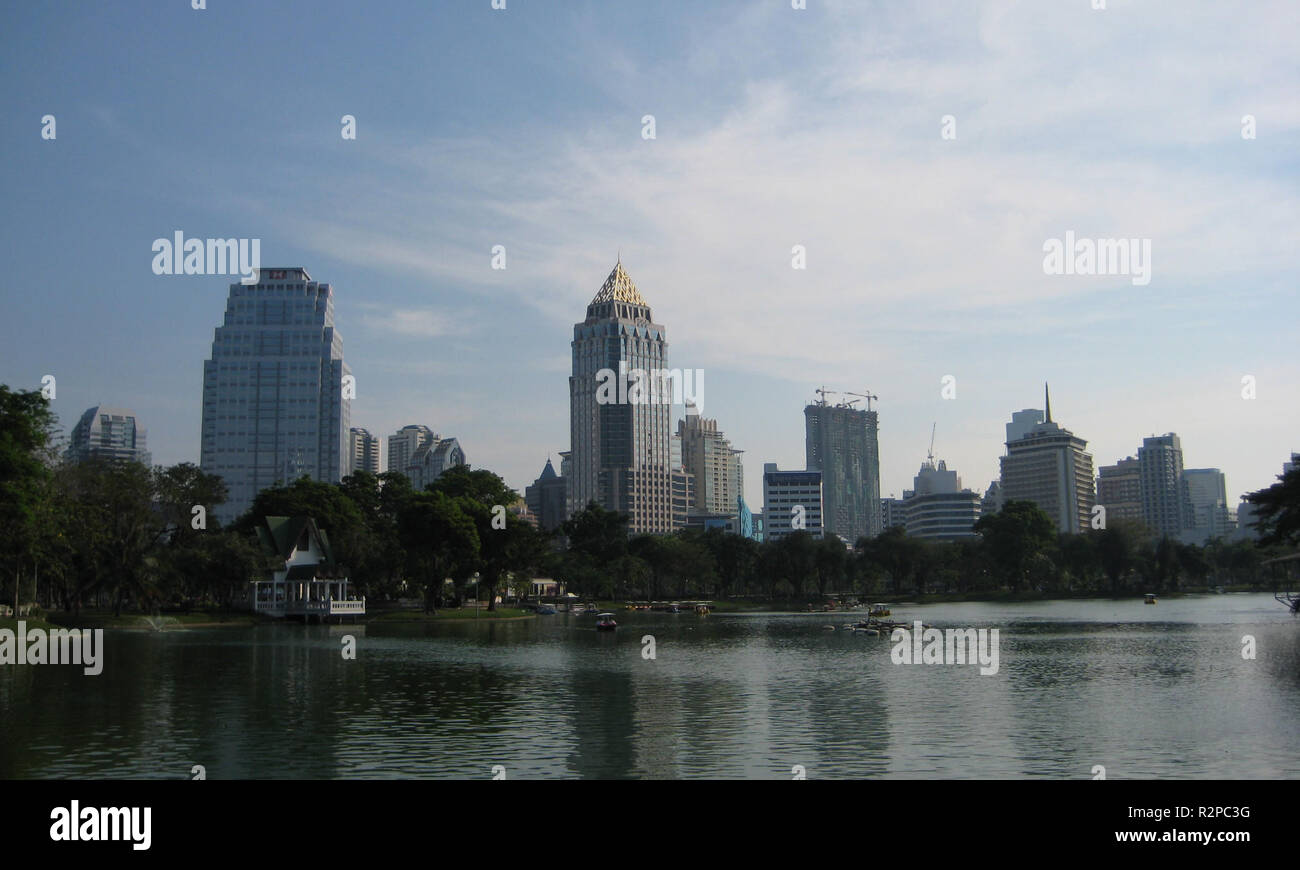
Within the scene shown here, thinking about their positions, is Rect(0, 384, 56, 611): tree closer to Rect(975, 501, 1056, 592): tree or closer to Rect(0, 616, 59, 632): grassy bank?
Rect(0, 616, 59, 632): grassy bank

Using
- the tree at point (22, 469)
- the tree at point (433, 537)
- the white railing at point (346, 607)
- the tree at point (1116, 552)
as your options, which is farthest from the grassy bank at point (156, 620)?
the tree at point (1116, 552)

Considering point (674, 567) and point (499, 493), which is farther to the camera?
point (674, 567)

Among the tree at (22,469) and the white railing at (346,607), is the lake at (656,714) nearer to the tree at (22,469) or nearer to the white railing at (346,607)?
the tree at (22,469)

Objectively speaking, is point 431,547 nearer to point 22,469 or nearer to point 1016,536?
point 22,469

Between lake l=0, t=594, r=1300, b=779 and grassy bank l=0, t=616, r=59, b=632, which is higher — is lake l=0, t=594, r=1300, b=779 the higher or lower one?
the lower one

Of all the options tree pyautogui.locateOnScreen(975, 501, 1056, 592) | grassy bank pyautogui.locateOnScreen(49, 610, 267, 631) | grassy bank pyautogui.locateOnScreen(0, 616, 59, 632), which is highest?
tree pyautogui.locateOnScreen(975, 501, 1056, 592)

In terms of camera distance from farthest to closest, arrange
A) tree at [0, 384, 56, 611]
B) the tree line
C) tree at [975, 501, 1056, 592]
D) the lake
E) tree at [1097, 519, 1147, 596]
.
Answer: tree at [1097, 519, 1147, 596] < tree at [975, 501, 1056, 592] < the tree line < tree at [0, 384, 56, 611] < the lake

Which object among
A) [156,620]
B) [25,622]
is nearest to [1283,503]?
[25,622]

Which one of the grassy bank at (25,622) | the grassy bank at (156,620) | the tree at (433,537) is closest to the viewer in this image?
the grassy bank at (25,622)

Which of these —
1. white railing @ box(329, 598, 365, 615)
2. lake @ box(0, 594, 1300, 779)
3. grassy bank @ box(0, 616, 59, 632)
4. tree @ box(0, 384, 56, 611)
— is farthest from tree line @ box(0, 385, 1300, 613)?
lake @ box(0, 594, 1300, 779)
